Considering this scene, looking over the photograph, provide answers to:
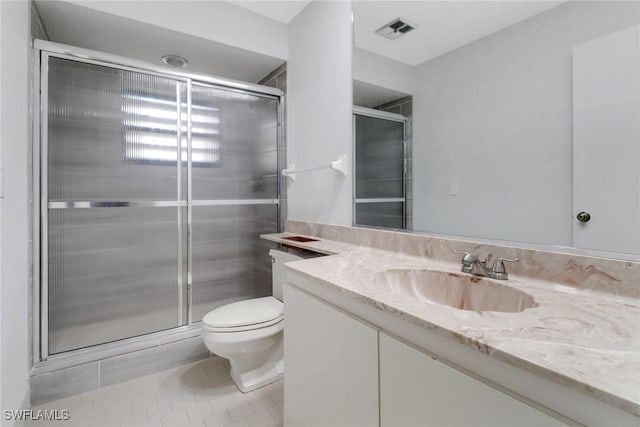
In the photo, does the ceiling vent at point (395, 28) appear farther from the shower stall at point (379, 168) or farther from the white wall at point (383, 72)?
the shower stall at point (379, 168)

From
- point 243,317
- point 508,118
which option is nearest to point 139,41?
point 243,317

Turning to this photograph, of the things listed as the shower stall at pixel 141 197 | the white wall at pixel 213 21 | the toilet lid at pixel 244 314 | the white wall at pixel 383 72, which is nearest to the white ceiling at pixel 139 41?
the white wall at pixel 213 21

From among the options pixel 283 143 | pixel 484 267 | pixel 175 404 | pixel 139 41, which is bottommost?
pixel 175 404

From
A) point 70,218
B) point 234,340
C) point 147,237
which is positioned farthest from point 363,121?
point 70,218

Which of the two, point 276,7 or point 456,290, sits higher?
point 276,7

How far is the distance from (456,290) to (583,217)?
1.38ft

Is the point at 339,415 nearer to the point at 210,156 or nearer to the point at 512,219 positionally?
the point at 512,219

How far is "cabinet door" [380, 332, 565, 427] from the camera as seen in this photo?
0.52 m

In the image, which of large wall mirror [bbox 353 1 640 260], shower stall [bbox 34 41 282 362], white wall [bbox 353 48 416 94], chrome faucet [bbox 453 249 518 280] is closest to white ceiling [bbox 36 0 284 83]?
shower stall [bbox 34 41 282 362]

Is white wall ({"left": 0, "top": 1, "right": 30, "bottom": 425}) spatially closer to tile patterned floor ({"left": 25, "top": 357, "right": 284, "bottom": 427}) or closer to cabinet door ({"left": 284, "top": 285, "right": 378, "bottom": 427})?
tile patterned floor ({"left": 25, "top": 357, "right": 284, "bottom": 427})

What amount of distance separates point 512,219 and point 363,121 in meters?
0.92

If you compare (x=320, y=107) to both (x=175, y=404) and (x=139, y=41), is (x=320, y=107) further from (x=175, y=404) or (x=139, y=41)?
(x=175, y=404)

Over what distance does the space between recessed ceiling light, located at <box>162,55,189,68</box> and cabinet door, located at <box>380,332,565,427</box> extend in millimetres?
2334

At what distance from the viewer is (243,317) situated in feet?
5.20
